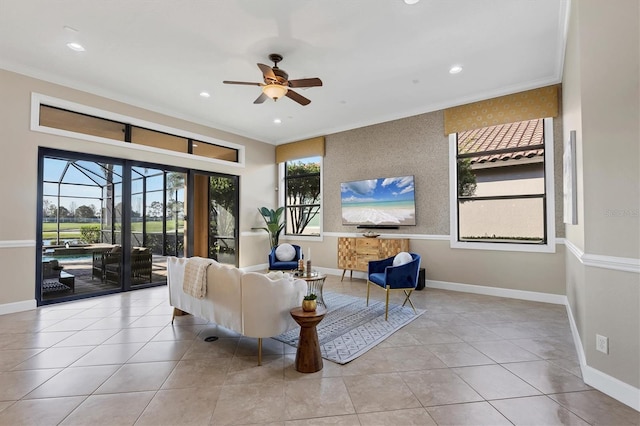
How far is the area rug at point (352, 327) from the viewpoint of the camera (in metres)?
2.98

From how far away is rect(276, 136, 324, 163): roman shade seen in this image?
7.21 m

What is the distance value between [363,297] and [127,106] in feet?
17.4

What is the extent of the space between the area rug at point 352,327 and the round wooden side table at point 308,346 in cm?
27

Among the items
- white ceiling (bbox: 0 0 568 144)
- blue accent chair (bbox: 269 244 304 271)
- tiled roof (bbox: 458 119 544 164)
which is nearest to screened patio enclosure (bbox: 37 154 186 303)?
white ceiling (bbox: 0 0 568 144)

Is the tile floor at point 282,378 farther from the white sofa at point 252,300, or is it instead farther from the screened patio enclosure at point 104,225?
the screened patio enclosure at point 104,225

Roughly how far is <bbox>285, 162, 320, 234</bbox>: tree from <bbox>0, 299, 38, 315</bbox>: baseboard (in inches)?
198

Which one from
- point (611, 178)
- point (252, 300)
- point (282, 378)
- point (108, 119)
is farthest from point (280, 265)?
point (611, 178)

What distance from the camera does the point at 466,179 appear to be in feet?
17.8

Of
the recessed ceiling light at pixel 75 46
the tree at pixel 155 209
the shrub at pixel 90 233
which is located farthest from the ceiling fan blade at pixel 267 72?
the shrub at pixel 90 233

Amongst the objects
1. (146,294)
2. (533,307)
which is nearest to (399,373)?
(533,307)

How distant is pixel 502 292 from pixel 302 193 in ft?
15.9

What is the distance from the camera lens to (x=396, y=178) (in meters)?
5.99

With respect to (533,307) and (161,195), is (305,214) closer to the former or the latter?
(161,195)

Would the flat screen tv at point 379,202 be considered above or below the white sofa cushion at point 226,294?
above
